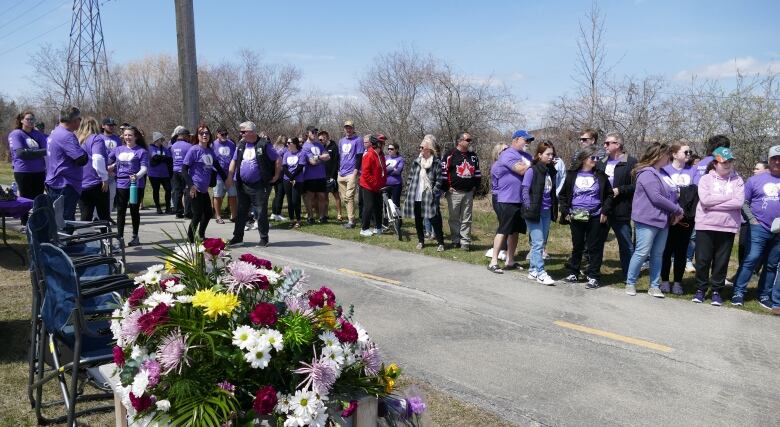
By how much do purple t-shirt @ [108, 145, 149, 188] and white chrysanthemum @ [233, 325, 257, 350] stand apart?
28.0 ft

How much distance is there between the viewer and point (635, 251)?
7508mm

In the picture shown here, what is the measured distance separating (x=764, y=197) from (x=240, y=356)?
22.7ft

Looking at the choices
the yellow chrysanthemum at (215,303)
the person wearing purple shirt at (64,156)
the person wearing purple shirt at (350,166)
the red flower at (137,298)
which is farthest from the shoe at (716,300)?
the person wearing purple shirt at (64,156)

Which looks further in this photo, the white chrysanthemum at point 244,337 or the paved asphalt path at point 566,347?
the paved asphalt path at point 566,347

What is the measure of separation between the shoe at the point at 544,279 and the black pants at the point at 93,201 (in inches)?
264

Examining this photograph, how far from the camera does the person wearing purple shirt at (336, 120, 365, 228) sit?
12.4 m

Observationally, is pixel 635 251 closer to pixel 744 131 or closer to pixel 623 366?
pixel 623 366

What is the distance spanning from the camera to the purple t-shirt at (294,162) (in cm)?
1273

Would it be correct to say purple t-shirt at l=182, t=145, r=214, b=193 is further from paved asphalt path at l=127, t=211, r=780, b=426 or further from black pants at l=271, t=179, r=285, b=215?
A: black pants at l=271, t=179, r=285, b=215

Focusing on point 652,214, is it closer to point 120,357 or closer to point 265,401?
point 265,401

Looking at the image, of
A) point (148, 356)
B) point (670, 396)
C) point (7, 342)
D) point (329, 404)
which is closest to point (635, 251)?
point (670, 396)

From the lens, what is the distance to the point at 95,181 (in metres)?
8.95

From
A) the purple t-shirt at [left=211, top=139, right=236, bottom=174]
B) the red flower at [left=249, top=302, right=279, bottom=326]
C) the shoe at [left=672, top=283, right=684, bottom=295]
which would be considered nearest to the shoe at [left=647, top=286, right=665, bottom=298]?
the shoe at [left=672, top=283, right=684, bottom=295]

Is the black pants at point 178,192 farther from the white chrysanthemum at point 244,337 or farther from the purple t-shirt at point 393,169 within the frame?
the white chrysanthemum at point 244,337
